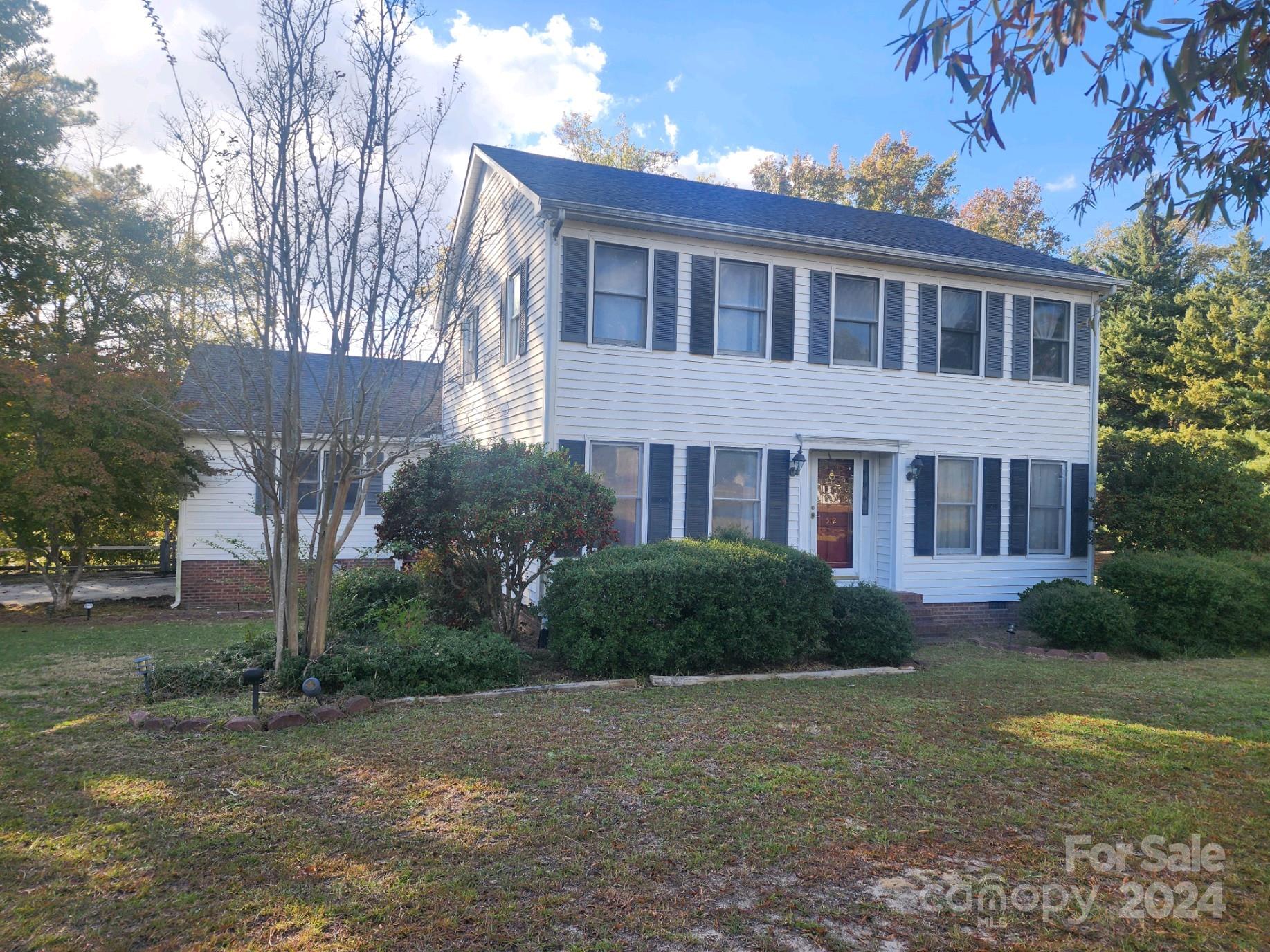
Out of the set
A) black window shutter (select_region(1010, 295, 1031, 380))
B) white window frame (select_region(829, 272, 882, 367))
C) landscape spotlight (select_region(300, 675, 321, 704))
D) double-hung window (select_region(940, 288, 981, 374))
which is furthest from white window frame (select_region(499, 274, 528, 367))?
black window shutter (select_region(1010, 295, 1031, 380))

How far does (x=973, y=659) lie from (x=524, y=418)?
6.49 meters

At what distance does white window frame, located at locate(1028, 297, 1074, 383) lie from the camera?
1285 centimetres

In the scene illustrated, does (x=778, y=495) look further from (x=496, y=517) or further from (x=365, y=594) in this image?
(x=365, y=594)

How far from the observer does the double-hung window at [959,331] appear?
12336mm

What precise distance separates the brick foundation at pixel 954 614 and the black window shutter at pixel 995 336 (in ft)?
12.0

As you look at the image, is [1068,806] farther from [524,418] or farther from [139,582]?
[139,582]

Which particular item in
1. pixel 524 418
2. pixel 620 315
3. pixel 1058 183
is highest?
pixel 1058 183

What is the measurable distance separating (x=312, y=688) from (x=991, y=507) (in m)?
10.4

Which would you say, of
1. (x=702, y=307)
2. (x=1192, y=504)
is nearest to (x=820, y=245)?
(x=702, y=307)

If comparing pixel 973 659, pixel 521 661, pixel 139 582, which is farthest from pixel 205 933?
pixel 139 582

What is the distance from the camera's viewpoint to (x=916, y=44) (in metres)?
4.40

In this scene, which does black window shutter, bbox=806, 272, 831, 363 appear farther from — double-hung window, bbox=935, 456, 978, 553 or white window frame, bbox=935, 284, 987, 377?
double-hung window, bbox=935, 456, 978, 553

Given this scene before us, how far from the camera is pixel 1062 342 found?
42.8 ft

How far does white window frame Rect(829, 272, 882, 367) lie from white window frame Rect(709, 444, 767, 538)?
1840 mm
